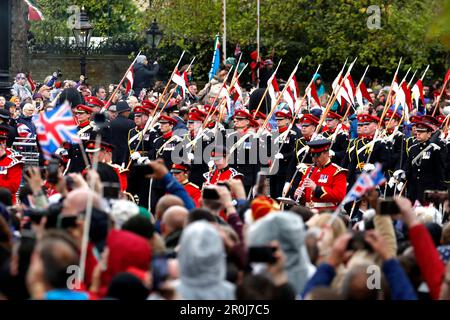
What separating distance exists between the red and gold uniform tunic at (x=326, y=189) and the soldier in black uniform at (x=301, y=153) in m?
2.03

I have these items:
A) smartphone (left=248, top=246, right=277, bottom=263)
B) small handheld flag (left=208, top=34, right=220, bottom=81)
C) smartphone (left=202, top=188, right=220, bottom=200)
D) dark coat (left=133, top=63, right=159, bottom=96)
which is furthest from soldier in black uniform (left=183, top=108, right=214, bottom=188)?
dark coat (left=133, top=63, right=159, bottom=96)

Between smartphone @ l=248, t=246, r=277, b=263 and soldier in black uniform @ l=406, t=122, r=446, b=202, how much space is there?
11166 millimetres

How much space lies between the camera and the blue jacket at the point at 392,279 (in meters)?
8.75

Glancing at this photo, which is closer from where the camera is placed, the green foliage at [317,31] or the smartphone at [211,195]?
the smartphone at [211,195]

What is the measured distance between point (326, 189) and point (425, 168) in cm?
340

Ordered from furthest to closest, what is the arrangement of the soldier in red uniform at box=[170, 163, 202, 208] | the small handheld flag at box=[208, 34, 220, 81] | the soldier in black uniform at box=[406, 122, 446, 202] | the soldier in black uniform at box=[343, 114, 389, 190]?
the small handheld flag at box=[208, 34, 220, 81] → the soldier in black uniform at box=[343, 114, 389, 190] → the soldier in black uniform at box=[406, 122, 446, 202] → the soldier in red uniform at box=[170, 163, 202, 208]

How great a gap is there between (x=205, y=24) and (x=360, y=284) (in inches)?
1212

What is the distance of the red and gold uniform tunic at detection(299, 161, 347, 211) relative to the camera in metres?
16.8

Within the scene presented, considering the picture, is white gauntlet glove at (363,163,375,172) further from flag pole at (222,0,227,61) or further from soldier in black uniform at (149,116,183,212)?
flag pole at (222,0,227,61)

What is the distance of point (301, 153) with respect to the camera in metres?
20.7

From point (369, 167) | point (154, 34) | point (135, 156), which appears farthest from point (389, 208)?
point (154, 34)

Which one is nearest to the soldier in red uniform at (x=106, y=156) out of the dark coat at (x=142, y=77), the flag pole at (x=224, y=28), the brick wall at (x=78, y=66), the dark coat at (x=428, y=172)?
the dark coat at (x=428, y=172)

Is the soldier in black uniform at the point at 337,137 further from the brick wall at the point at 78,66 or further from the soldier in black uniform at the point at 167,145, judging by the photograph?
the brick wall at the point at 78,66

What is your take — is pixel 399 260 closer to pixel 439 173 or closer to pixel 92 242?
pixel 92 242
